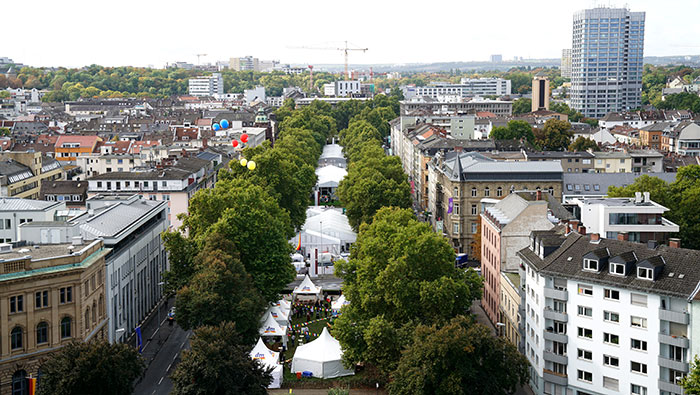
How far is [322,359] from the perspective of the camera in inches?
2239

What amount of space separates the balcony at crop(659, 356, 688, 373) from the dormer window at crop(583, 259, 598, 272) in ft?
20.3

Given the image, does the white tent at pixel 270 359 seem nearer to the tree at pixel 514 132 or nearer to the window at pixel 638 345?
the window at pixel 638 345

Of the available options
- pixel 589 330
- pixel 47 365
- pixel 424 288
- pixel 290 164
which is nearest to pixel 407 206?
pixel 290 164

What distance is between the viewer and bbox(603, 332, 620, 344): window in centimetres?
4706

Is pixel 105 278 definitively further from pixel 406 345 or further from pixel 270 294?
pixel 406 345

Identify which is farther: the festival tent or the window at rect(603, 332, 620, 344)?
the festival tent

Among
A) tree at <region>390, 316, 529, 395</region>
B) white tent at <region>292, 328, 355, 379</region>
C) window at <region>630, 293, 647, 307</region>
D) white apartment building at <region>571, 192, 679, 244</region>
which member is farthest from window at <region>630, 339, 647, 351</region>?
white tent at <region>292, 328, 355, 379</region>

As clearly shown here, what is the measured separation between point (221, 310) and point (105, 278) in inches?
316

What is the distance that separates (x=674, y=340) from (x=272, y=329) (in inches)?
1165

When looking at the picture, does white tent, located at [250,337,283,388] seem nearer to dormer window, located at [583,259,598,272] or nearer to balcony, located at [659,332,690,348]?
dormer window, located at [583,259,598,272]

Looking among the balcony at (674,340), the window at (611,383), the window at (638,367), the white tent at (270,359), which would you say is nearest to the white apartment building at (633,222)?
the window at (611,383)

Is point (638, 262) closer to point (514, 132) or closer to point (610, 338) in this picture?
point (610, 338)

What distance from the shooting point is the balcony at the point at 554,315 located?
163ft

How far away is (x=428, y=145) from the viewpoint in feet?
428
